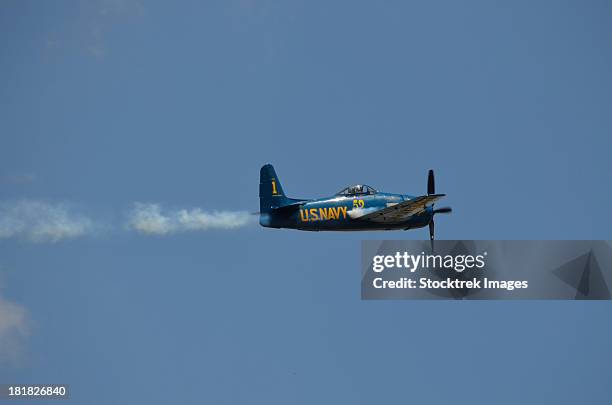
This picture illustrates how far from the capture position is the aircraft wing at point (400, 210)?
248ft

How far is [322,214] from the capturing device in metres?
75.1

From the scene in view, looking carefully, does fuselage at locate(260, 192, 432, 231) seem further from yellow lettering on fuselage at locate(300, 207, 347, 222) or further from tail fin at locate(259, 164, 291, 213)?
tail fin at locate(259, 164, 291, 213)

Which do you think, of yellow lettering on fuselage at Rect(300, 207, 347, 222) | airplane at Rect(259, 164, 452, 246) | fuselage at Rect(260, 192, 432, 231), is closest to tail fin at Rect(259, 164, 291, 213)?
airplane at Rect(259, 164, 452, 246)

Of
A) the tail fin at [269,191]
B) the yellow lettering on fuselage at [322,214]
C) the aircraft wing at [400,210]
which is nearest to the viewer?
the yellow lettering on fuselage at [322,214]

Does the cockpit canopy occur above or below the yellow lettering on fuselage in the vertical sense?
above

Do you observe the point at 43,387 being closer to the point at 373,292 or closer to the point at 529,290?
the point at 373,292

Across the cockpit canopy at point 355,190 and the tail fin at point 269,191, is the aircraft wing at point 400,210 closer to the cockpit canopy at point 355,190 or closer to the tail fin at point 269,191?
the cockpit canopy at point 355,190

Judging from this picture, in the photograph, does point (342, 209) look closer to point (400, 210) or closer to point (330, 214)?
point (330, 214)

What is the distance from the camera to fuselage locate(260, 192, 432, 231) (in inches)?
2955

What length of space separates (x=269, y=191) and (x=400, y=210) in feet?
26.9

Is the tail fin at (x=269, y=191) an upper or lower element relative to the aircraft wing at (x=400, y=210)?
upper

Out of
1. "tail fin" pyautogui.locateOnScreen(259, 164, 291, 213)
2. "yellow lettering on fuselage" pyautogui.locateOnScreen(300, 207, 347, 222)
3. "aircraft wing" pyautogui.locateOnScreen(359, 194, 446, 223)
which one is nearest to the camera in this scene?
"yellow lettering on fuselage" pyautogui.locateOnScreen(300, 207, 347, 222)

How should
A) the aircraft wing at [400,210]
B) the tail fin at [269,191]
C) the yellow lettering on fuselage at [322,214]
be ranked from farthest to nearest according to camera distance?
the tail fin at [269,191]
the aircraft wing at [400,210]
the yellow lettering on fuselage at [322,214]

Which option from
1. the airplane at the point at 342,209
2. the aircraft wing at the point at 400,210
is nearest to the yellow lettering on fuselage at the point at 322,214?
the airplane at the point at 342,209
